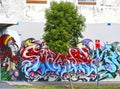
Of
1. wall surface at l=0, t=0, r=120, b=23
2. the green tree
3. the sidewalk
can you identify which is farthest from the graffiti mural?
the green tree

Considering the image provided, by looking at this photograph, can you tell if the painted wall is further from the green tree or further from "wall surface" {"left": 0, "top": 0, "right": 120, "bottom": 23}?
the green tree

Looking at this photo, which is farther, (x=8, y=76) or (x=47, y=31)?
(x=8, y=76)

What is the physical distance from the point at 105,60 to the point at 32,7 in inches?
227

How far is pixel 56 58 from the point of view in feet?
105

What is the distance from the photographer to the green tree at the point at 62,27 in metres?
27.9

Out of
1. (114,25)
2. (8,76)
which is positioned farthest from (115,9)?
(8,76)

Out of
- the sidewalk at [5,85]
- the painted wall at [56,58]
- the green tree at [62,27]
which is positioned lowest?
the sidewalk at [5,85]

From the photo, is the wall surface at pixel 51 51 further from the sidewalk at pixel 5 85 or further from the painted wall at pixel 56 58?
the sidewalk at pixel 5 85

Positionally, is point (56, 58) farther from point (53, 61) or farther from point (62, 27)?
point (62, 27)

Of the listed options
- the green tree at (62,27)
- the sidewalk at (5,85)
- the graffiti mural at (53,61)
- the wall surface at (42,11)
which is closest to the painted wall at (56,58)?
the graffiti mural at (53,61)

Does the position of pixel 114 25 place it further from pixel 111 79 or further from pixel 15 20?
pixel 15 20

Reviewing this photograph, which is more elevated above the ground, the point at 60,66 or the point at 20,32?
the point at 20,32

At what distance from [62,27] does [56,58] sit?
14.6 feet

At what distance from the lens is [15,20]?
30.5 metres
